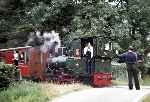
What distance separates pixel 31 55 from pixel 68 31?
5.09m

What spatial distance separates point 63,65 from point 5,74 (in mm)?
6541

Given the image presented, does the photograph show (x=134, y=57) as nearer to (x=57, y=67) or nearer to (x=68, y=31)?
(x=57, y=67)

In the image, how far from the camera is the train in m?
26.9

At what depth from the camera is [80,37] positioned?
29250 mm

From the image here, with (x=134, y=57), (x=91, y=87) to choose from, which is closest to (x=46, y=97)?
(x=134, y=57)

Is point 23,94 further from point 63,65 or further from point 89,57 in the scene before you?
point 89,57

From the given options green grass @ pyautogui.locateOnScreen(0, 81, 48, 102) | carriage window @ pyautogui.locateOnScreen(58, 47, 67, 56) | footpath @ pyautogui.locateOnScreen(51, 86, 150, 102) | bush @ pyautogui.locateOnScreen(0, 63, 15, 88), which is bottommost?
footpath @ pyautogui.locateOnScreen(51, 86, 150, 102)

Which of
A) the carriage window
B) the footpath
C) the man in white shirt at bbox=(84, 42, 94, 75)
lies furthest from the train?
the footpath

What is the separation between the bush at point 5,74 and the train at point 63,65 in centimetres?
431

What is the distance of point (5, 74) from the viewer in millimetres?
21031

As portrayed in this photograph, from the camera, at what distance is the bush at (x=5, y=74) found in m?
20.6

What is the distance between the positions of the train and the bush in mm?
4310

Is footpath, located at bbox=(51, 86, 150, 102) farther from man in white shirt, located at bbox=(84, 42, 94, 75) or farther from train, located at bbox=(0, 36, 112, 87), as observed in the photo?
man in white shirt, located at bbox=(84, 42, 94, 75)

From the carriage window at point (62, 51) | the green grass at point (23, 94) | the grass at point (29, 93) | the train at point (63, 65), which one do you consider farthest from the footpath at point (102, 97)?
the carriage window at point (62, 51)
